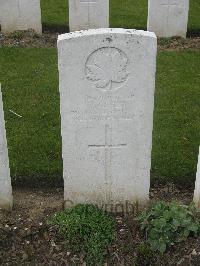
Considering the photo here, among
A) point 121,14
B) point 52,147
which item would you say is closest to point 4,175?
point 52,147

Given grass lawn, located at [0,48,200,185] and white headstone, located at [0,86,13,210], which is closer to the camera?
white headstone, located at [0,86,13,210]

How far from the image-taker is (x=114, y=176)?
15.7 ft

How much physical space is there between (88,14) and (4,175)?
572 centimetres

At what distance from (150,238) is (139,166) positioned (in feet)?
2.33

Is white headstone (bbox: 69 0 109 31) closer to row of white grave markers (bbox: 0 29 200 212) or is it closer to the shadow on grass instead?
the shadow on grass

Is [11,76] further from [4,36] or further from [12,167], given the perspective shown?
[12,167]

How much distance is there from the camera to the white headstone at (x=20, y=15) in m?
9.65

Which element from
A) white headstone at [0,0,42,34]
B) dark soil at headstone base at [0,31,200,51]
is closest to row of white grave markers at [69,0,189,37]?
dark soil at headstone base at [0,31,200,51]

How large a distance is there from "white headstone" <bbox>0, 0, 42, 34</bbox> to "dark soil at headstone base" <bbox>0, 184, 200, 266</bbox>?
562cm

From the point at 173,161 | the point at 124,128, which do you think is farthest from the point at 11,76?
the point at 124,128

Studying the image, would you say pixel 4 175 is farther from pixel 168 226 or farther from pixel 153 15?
pixel 153 15

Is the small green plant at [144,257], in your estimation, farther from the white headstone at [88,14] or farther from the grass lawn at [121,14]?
the grass lawn at [121,14]

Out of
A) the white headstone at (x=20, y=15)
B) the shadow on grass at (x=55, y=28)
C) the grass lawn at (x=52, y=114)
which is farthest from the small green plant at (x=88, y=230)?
the shadow on grass at (x=55, y=28)

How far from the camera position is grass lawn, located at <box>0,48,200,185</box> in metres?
5.70
